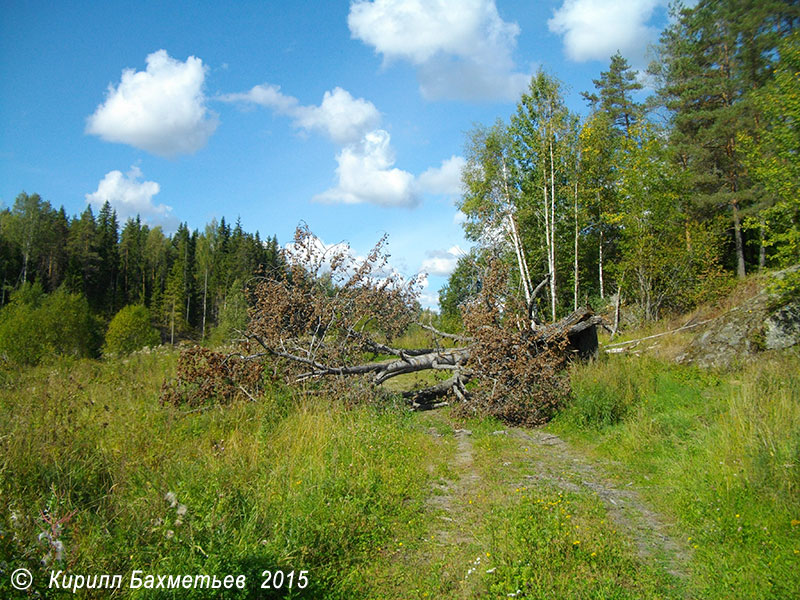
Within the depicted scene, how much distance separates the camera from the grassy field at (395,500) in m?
3.09

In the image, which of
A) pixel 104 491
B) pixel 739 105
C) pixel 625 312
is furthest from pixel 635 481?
pixel 739 105

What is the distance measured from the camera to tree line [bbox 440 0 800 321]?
17.6m

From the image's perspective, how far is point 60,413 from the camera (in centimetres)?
491

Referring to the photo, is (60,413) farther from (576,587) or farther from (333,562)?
(576,587)

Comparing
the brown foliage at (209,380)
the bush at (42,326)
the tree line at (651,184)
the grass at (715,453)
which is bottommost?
the grass at (715,453)

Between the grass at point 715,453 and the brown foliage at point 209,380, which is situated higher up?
the brown foliage at point 209,380

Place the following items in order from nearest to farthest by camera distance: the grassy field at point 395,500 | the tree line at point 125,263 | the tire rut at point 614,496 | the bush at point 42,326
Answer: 1. the grassy field at point 395,500
2. the tire rut at point 614,496
3. the bush at point 42,326
4. the tree line at point 125,263

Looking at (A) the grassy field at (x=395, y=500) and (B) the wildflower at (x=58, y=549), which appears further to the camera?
(A) the grassy field at (x=395, y=500)

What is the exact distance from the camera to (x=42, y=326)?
86.3ft

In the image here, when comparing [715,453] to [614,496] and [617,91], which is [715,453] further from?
[617,91]

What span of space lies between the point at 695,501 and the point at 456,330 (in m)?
13.4

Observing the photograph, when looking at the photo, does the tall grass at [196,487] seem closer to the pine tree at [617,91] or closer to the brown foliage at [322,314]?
the brown foliage at [322,314]

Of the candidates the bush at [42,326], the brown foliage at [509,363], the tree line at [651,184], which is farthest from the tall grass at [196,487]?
the bush at [42,326]

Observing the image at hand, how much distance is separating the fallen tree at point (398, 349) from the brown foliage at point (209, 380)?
434 mm
